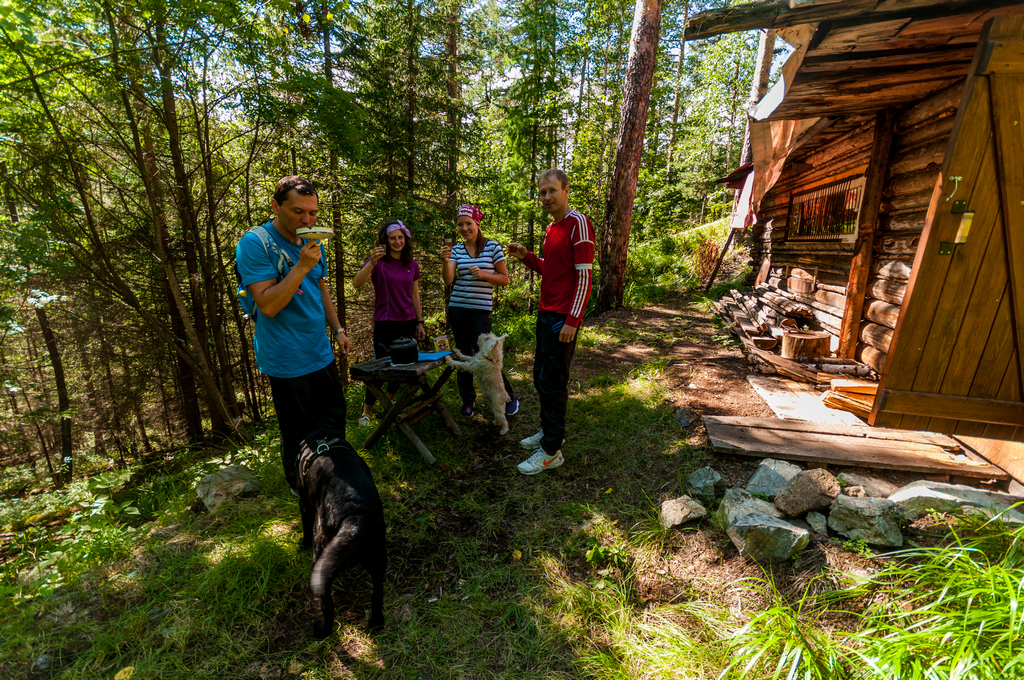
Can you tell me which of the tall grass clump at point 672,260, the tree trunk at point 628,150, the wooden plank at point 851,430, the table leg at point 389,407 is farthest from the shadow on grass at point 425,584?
the tall grass clump at point 672,260

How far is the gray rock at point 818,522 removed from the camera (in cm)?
242

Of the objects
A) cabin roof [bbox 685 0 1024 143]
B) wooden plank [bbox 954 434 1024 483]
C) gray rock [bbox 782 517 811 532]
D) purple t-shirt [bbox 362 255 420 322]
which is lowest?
gray rock [bbox 782 517 811 532]

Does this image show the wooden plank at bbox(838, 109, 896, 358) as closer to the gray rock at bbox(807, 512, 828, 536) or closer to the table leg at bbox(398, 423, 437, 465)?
the gray rock at bbox(807, 512, 828, 536)

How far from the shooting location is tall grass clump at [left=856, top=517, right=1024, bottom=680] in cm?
138

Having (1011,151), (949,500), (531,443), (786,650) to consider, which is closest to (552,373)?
(531,443)

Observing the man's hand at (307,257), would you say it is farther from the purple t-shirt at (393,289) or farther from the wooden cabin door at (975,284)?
the wooden cabin door at (975,284)

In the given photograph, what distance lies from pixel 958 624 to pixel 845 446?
190 centimetres

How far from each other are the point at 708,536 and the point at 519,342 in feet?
16.0

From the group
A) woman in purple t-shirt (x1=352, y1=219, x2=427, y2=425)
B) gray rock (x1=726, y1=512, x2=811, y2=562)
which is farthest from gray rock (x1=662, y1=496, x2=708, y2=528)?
woman in purple t-shirt (x1=352, y1=219, x2=427, y2=425)

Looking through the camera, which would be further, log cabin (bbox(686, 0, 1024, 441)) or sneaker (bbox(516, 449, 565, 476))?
sneaker (bbox(516, 449, 565, 476))

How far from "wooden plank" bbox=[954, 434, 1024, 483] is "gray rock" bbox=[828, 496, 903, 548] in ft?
4.42

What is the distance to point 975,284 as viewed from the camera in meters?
2.75

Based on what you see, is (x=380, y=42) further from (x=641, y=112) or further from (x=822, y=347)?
(x=822, y=347)

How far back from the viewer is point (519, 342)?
281 inches
